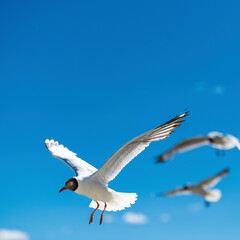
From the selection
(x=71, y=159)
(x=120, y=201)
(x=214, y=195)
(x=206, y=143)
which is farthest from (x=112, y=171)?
(x=206, y=143)

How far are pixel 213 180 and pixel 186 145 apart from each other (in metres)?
0.13

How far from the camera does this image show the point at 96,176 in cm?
562

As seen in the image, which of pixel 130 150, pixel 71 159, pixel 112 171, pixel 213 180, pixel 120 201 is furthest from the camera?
pixel 71 159

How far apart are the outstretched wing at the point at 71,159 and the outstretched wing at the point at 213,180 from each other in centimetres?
486

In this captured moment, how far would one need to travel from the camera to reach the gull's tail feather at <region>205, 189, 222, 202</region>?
1.12 metres

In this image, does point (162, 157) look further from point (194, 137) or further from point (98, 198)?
point (98, 198)

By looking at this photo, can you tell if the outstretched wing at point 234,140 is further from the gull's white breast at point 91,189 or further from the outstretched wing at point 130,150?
the gull's white breast at point 91,189

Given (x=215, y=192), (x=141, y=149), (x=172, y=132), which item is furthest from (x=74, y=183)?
(x=215, y=192)

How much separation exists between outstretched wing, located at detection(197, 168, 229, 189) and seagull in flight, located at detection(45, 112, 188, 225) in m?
3.06

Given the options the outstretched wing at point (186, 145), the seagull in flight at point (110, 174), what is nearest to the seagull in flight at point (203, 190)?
the outstretched wing at point (186, 145)

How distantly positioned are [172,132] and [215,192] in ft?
10.1

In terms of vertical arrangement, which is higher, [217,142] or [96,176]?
[96,176]

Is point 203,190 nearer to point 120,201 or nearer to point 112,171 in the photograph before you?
point 112,171

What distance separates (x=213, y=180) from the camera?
1.05 metres
